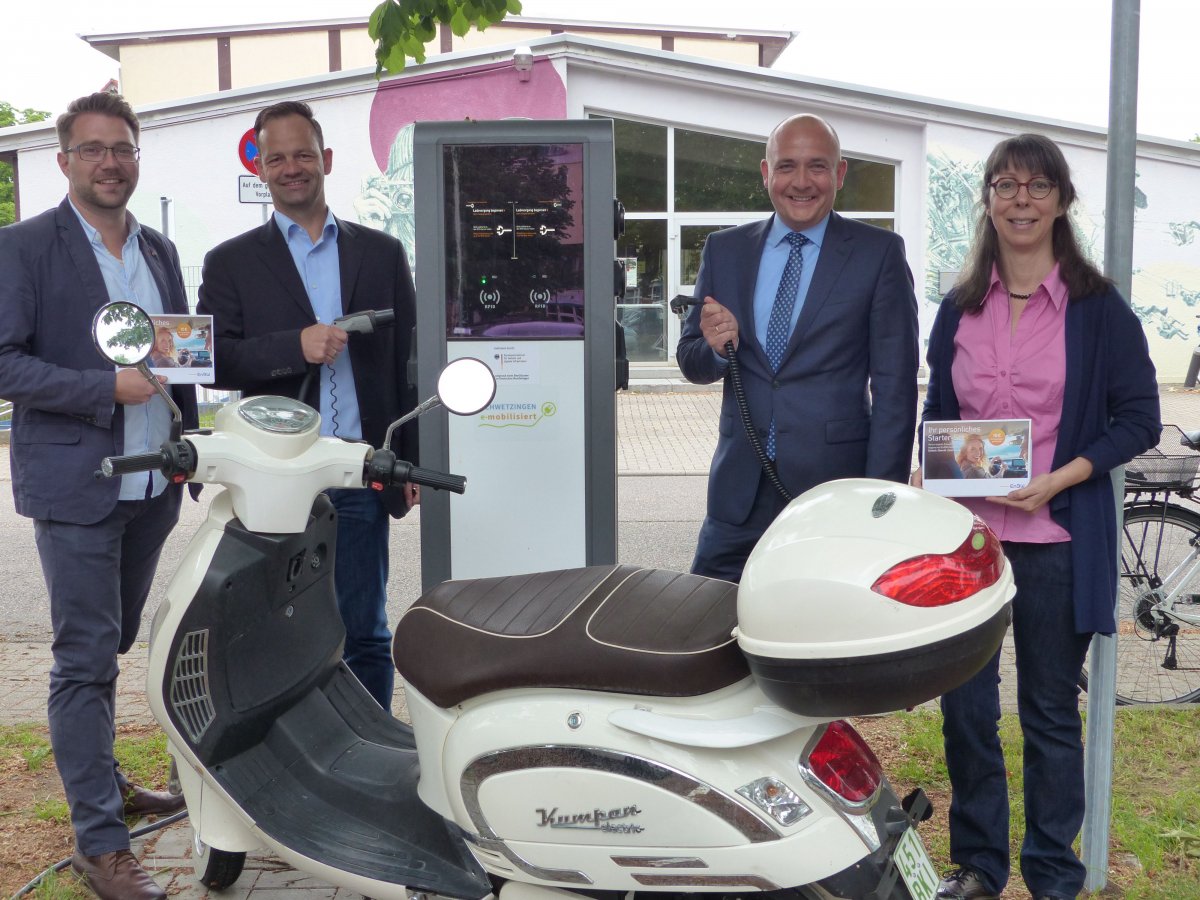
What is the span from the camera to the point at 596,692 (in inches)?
82.7

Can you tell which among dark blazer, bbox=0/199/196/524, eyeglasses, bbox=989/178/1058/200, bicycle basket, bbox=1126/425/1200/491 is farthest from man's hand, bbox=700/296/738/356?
bicycle basket, bbox=1126/425/1200/491

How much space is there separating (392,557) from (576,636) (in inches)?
226

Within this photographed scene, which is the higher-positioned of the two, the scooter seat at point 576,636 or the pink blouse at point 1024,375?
the pink blouse at point 1024,375

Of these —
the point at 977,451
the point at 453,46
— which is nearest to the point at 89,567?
the point at 977,451

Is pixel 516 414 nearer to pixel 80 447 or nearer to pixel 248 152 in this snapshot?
pixel 80 447

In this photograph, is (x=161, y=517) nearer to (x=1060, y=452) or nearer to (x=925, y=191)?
(x=1060, y=452)

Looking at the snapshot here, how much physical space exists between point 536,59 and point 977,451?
52.8 ft

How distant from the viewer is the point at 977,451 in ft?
9.30

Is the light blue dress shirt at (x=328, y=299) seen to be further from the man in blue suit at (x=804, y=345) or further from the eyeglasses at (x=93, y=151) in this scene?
the man in blue suit at (x=804, y=345)

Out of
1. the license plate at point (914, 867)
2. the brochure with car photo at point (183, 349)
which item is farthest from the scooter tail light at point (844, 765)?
the brochure with car photo at point (183, 349)

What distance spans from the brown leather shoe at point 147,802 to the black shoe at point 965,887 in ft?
7.69

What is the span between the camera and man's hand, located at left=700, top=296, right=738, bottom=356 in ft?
10.8

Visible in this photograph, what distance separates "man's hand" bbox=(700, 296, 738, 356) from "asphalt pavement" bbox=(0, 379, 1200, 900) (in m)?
1.81

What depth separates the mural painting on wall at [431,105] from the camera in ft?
58.4
